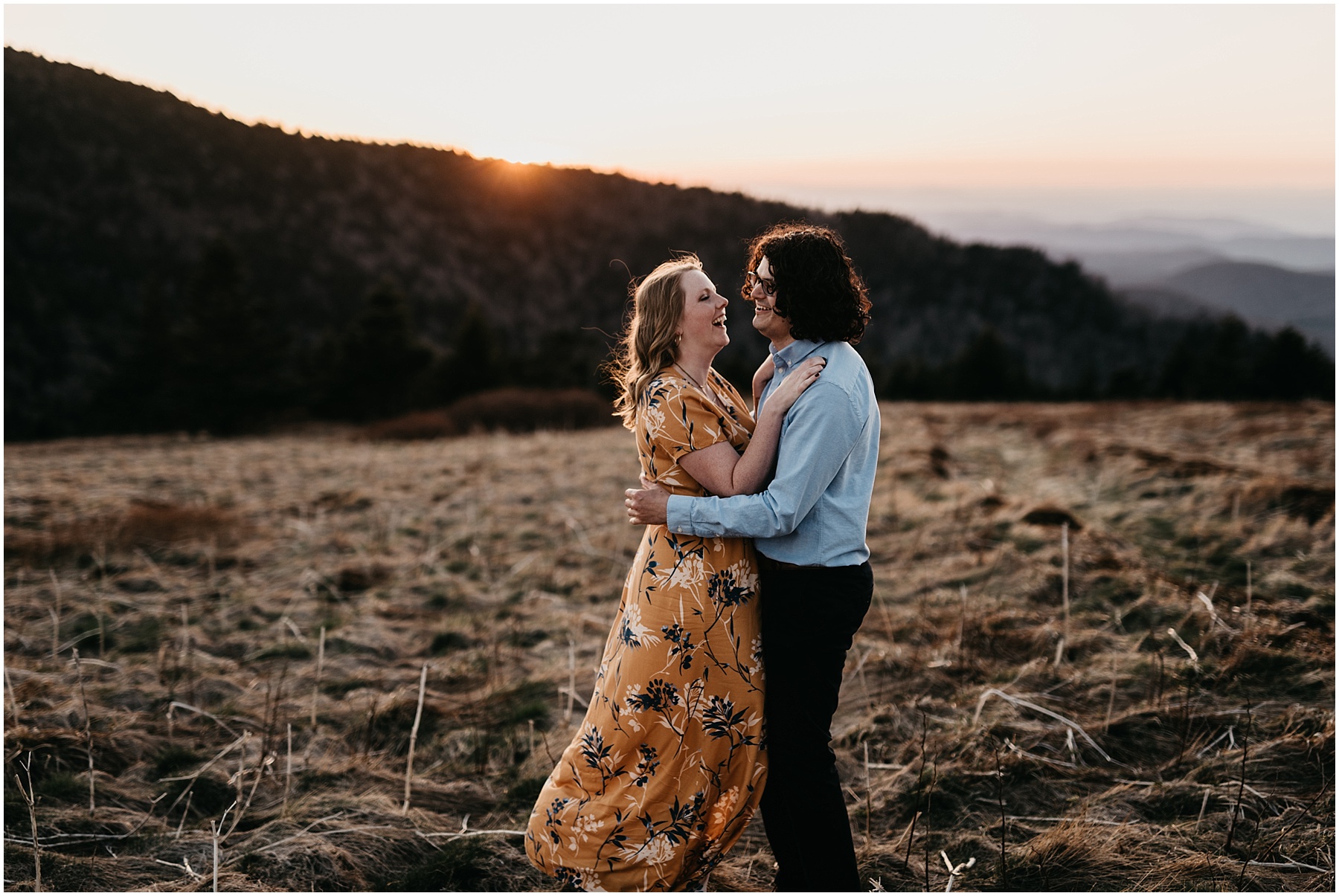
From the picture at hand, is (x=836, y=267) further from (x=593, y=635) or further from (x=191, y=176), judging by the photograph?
(x=191, y=176)

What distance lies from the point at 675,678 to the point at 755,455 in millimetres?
775

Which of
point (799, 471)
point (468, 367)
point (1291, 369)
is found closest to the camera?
point (799, 471)

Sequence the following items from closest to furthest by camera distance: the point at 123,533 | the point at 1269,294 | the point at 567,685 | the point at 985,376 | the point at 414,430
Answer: the point at 567,685 < the point at 123,533 < the point at 414,430 < the point at 1269,294 < the point at 985,376

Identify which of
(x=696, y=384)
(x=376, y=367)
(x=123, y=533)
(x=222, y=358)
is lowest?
(x=123, y=533)

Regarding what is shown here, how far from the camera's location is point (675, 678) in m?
2.50

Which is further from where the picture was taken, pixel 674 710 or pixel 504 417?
pixel 504 417

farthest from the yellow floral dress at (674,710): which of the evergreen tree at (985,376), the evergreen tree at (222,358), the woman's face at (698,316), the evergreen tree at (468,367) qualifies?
the evergreen tree at (985,376)

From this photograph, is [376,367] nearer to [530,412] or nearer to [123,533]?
[530,412]

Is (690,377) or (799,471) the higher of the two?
(690,377)

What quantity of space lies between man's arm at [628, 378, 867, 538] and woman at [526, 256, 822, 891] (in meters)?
0.12

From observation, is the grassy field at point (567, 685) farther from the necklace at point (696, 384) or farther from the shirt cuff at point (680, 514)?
the necklace at point (696, 384)

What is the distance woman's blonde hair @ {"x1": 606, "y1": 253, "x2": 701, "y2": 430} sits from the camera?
2551 millimetres

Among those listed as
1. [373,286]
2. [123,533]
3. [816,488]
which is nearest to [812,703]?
[816,488]

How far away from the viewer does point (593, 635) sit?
5520 millimetres
